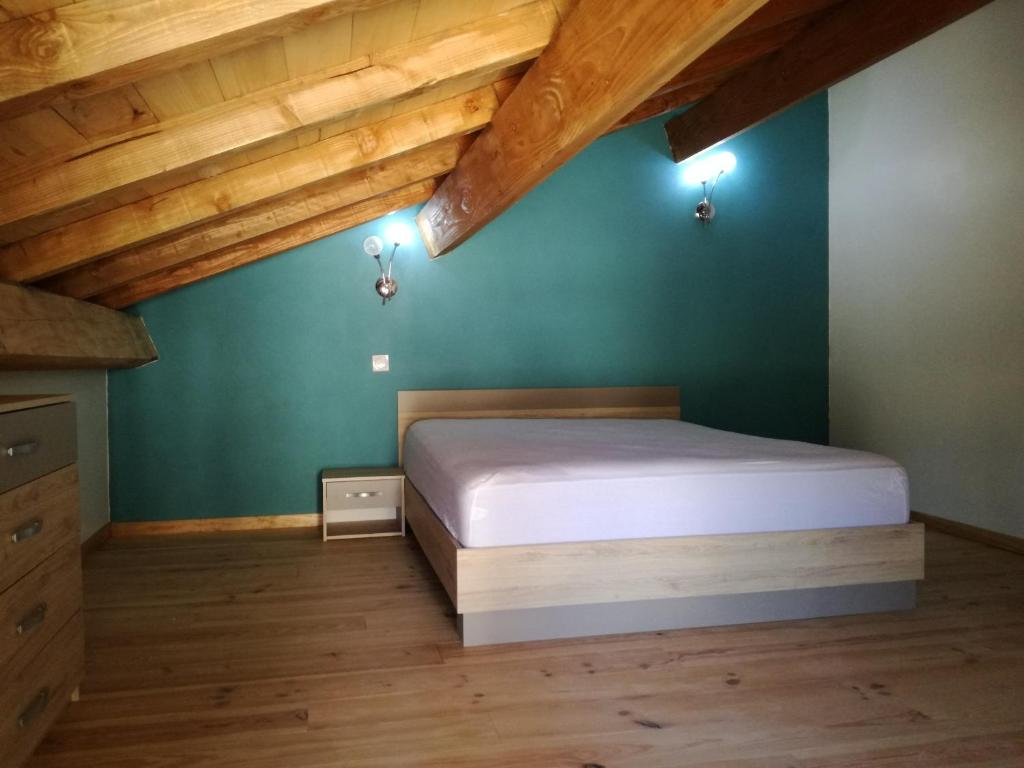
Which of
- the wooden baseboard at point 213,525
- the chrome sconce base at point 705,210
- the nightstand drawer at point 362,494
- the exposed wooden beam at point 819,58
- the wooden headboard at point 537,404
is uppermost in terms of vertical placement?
the exposed wooden beam at point 819,58

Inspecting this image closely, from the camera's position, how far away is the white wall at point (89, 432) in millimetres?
3248

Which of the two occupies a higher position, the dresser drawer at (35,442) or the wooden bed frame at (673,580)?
the dresser drawer at (35,442)

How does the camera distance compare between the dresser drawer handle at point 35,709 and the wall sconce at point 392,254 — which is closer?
the dresser drawer handle at point 35,709

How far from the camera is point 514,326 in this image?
14.4 feet

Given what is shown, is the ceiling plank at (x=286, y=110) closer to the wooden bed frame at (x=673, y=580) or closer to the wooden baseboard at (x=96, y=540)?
the wooden bed frame at (x=673, y=580)

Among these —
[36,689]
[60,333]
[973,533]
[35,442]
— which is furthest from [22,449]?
[973,533]

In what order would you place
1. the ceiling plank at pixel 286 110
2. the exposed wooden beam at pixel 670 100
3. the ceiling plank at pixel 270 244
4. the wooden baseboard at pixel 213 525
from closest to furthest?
the ceiling plank at pixel 286 110 < the ceiling plank at pixel 270 244 < the wooden baseboard at pixel 213 525 < the exposed wooden beam at pixel 670 100

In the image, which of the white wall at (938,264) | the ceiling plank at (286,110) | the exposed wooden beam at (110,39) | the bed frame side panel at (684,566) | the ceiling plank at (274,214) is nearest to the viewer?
the exposed wooden beam at (110,39)

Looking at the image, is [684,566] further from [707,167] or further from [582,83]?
[707,167]

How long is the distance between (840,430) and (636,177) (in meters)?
2.14

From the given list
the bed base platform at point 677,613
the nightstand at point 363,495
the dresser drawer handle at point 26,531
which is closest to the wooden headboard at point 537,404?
the nightstand at point 363,495

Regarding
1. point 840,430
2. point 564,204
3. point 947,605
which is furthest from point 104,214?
point 840,430

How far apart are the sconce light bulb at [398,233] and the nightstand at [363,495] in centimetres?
132

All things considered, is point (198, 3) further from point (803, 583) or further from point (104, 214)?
point (803, 583)
